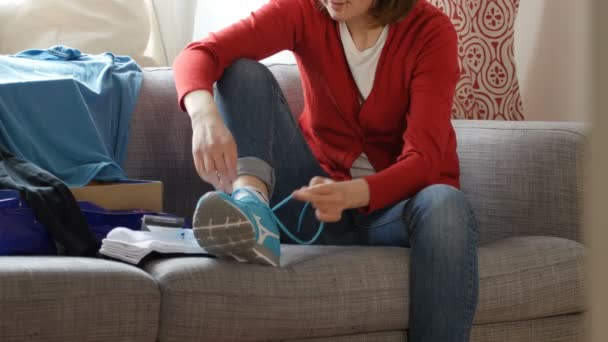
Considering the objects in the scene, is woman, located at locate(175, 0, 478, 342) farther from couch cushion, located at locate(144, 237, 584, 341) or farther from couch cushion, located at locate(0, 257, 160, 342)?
couch cushion, located at locate(0, 257, 160, 342)

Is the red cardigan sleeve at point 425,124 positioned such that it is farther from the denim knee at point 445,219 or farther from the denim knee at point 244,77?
the denim knee at point 244,77

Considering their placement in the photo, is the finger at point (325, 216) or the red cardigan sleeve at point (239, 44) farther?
the red cardigan sleeve at point (239, 44)

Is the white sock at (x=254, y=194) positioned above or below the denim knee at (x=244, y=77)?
below

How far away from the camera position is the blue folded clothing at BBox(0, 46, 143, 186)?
169 cm

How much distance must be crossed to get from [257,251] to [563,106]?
158 cm

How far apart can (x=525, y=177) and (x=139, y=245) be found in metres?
0.82

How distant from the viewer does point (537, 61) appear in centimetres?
268

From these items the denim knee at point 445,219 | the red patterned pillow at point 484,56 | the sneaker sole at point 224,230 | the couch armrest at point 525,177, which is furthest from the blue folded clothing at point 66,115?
the red patterned pillow at point 484,56

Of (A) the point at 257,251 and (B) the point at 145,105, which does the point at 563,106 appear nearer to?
(B) the point at 145,105

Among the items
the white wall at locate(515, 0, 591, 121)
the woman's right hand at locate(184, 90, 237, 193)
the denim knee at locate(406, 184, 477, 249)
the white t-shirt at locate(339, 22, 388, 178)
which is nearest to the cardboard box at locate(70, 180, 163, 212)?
the woman's right hand at locate(184, 90, 237, 193)

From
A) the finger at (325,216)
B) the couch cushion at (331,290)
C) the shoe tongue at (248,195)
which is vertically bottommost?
the couch cushion at (331,290)

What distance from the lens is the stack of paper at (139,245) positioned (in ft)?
4.56

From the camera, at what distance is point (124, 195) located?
166 centimetres

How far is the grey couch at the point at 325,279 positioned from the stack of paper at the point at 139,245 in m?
0.03
